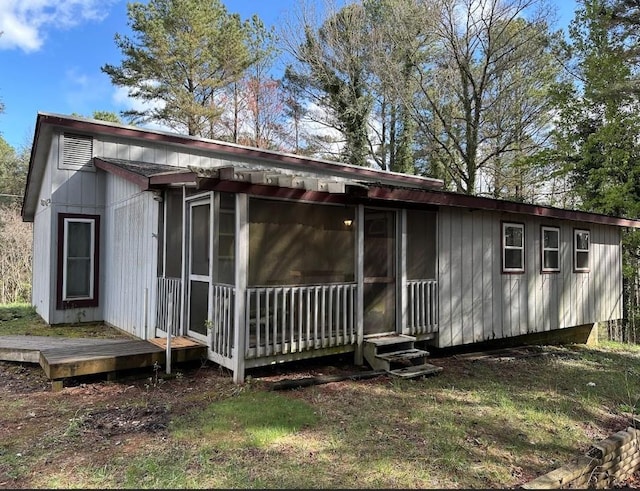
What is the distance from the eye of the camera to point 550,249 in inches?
342

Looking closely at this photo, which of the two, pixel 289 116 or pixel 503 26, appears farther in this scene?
pixel 289 116

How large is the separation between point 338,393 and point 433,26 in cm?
1381

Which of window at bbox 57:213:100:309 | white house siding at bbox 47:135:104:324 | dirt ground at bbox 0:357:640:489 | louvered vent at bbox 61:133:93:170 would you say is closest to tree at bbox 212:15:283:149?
louvered vent at bbox 61:133:93:170

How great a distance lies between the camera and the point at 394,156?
754 inches

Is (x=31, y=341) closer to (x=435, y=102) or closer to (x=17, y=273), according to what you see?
(x=17, y=273)

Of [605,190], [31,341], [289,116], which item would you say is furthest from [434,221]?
[289,116]

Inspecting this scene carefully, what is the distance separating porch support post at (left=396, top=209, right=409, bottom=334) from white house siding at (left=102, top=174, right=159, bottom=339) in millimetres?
3624

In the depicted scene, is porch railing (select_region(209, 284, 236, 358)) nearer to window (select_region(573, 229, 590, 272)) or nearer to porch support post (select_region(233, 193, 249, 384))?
porch support post (select_region(233, 193, 249, 384))

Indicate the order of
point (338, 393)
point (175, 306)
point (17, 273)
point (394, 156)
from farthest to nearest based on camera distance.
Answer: point (394, 156), point (17, 273), point (175, 306), point (338, 393)

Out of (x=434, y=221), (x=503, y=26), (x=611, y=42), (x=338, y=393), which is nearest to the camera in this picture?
(x=338, y=393)

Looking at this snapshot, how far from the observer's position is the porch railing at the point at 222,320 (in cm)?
522

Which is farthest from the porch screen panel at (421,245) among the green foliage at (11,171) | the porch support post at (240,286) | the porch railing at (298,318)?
the green foliage at (11,171)

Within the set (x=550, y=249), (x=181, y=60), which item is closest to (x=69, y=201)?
(x=550, y=249)

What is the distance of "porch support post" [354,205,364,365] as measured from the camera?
6176mm
